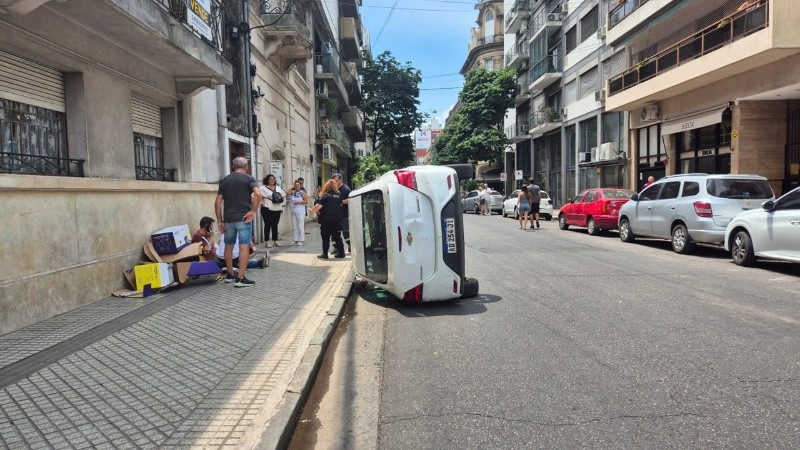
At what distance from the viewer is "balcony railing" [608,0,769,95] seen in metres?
14.7

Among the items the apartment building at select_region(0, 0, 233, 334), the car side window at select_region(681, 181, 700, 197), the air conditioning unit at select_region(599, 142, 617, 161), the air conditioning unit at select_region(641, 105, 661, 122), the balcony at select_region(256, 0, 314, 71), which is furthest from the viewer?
the air conditioning unit at select_region(599, 142, 617, 161)

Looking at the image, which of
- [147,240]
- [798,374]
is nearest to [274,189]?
[147,240]

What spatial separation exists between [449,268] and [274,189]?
743 cm

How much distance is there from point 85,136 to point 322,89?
65.9 ft

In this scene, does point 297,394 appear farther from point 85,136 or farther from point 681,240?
point 681,240

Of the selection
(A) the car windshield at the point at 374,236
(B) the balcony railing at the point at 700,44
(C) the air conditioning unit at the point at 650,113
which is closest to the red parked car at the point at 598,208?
(B) the balcony railing at the point at 700,44

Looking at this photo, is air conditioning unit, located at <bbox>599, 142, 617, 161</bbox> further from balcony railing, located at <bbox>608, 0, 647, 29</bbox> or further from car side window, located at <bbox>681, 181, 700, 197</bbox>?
car side window, located at <bbox>681, 181, 700, 197</bbox>

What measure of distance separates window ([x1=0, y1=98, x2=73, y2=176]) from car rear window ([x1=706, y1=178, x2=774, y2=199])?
11.2 metres

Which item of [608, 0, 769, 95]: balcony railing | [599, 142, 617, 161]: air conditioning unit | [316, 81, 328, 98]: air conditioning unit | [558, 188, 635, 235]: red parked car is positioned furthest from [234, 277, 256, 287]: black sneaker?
[599, 142, 617, 161]: air conditioning unit

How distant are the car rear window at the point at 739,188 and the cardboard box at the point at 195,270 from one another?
9533mm

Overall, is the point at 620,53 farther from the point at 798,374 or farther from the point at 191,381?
the point at 191,381

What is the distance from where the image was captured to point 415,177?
636 cm

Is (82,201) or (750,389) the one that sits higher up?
(82,201)

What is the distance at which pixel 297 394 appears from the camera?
12.3 ft
